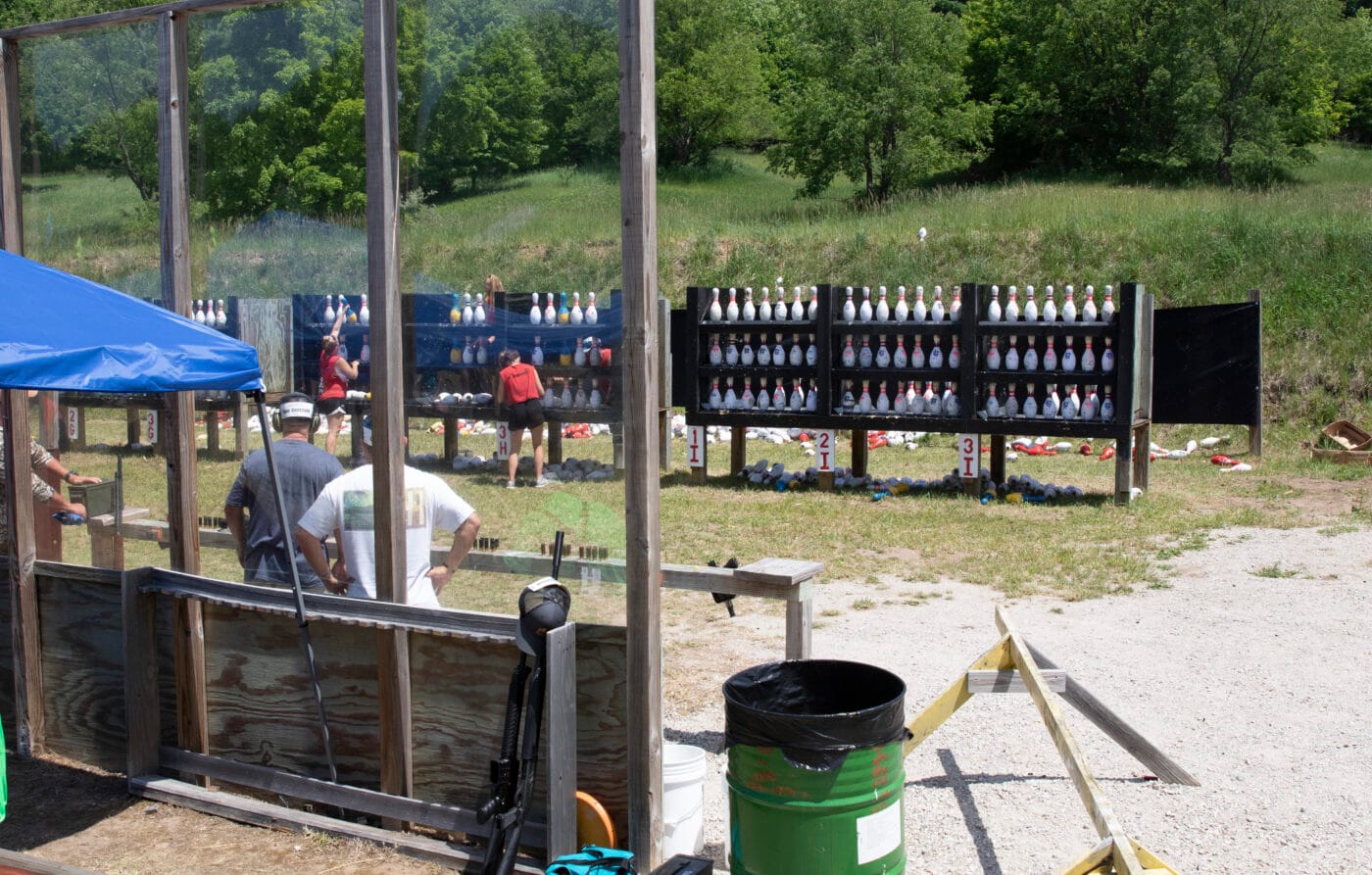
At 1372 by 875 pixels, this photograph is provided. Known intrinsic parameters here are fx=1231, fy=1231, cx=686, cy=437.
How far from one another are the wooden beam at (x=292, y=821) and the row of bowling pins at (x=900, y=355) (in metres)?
10.1

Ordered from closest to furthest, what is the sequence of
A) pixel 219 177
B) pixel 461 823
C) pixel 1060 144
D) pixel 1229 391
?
pixel 461 823 < pixel 219 177 < pixel 1229 391 < pixel 1060 144

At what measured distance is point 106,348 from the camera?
4.54 m

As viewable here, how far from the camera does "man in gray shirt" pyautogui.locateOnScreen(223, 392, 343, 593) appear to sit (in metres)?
5.29

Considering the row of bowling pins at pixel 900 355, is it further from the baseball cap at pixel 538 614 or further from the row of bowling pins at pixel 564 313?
the baseball cap at pixel 538 614

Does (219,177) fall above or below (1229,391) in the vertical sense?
above

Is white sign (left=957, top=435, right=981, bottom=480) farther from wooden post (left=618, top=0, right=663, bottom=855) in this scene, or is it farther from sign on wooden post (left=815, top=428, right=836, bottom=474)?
wooden post (left=618, top=0, right=663, bottom=855)

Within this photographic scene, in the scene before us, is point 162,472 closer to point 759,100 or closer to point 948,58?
point 948,58

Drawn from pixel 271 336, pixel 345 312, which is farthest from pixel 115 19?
pixel 345 312

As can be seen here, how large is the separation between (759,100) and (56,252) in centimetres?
5791

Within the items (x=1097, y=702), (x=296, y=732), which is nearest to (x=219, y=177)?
(x=296, y=732)

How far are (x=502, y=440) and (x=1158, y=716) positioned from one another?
12.4ft

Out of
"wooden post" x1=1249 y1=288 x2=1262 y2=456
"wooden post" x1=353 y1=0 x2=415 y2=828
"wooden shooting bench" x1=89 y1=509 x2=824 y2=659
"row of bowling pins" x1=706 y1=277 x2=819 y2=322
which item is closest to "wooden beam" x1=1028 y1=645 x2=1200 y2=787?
"wooden shooting bench" x1=89 y1=509 x2=824 y2=659

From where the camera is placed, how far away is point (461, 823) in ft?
15.3

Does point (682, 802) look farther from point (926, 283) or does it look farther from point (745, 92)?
point (745, 92)
